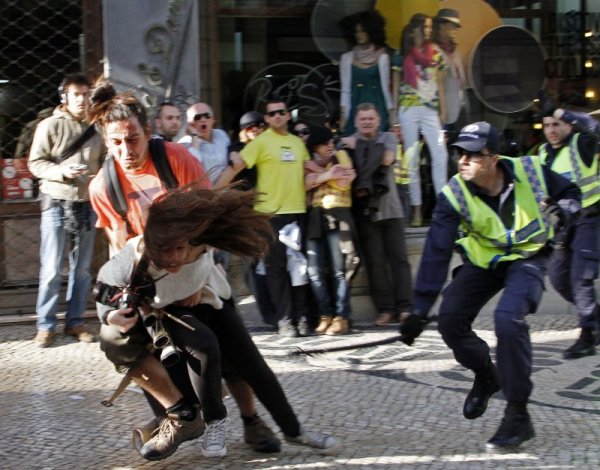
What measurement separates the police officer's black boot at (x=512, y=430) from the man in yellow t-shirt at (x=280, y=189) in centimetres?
Answer: 319

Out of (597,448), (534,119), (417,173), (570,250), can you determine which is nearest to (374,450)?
(597,448)

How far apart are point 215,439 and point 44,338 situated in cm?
315

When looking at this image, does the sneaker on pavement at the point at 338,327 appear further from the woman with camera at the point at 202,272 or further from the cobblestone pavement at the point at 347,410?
the woman with camera at the point at 202,272

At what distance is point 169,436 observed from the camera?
477cm

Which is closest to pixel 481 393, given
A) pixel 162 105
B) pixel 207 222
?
pixel 207 222

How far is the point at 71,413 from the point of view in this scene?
5965 mm

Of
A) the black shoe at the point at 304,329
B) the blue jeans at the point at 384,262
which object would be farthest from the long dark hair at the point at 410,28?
the black shoe at the point at 304,329

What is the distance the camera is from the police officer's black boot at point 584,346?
7242 mm

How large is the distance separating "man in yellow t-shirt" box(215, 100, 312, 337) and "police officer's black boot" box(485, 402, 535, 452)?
3.19 meters

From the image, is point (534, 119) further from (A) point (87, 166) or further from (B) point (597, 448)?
(B) point (597, 448)

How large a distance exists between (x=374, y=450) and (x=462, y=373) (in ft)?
5.91

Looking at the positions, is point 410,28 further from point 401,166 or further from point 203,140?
point 203,140

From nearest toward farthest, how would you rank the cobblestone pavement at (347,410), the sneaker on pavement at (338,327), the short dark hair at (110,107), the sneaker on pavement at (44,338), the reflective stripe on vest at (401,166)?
the short dark hair at (110,107)
the cobblestone pavement at (347,410)
the sneaker on pavement at (44,338)
the sneaker on pavement at (338,327)
the reflective stripe on vest at (401,166)

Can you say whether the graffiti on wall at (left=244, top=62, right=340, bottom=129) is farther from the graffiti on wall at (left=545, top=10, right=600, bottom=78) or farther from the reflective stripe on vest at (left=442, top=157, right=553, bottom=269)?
the reflective stripe on vest at (left=442, top=157, right=553, bottom=269)
